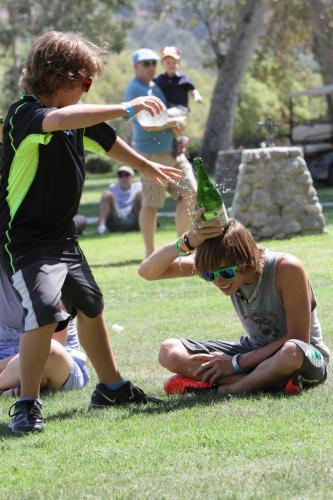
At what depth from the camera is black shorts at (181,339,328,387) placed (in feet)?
16.1

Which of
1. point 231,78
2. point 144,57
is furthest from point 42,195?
point 231,78

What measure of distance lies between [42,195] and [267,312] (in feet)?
3.99

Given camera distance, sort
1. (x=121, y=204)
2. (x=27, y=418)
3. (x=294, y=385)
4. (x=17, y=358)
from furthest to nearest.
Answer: (x=121, y=204)
(x=17, y=358)
(x=294, y=385)
(x=27, y=418)

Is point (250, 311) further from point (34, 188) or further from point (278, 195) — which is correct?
point (278, 195)

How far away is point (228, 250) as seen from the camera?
15.7 feet

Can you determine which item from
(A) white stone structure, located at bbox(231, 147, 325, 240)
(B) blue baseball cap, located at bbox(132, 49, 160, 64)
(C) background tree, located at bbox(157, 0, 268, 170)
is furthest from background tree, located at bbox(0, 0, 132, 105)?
(B) blue baseball cap, located at bbox(132, 49, 160, 64)

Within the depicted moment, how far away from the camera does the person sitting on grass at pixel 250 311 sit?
4812mm

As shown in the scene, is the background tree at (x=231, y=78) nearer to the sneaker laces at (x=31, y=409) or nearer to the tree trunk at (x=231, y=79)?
the tree trunk at (x=231, y=79)

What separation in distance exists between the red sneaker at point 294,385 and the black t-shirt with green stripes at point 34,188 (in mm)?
1236

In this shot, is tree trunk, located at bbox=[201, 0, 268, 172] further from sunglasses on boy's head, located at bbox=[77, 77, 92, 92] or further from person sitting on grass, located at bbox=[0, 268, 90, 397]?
sunglasses on boy's head, located at bbox=[77, 77, 92, 92]

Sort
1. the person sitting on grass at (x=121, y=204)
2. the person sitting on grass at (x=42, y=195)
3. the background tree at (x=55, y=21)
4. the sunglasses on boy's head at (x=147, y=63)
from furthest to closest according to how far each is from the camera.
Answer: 1. the background tree at (x=55, y=21)
2. the person sitting on grass at (x=121, y=204)
3. the sunglasses on boy's head at (x=147, y=63)
4. the person sitting on grass at (x=42, y=195)

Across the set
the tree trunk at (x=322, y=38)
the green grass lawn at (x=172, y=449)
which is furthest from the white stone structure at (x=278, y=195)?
the tree trunk at (x=322, y=38)

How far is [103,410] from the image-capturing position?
4.98 m

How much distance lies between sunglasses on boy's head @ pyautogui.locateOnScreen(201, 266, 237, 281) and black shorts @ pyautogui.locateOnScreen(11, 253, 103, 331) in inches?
20.5
